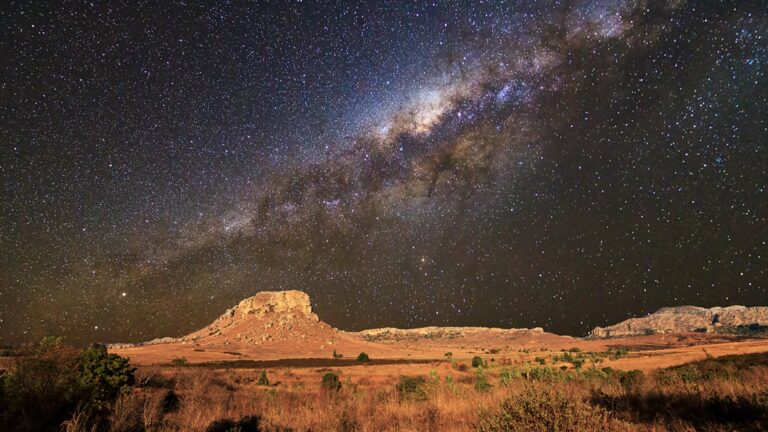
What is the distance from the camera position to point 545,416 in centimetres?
644

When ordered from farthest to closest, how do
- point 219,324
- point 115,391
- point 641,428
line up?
point 219,324
point 115,391
point 641,428

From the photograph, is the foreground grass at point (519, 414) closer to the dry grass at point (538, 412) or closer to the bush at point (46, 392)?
the dry grass at point (538, 412)

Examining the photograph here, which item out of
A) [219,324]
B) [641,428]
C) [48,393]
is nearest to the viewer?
[641,428]

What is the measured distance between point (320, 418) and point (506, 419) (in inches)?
223

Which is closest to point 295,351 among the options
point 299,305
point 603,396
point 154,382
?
point 299,305

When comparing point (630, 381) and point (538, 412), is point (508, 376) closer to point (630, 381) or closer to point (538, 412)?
point (630, 381)

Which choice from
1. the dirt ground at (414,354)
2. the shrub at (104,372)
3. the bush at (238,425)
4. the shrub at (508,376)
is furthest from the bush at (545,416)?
the dirt ground at (414,354)

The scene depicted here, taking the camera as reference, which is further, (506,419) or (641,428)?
(641,428)

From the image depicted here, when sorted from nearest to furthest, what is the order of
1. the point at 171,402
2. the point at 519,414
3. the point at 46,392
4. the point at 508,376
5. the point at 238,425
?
1. the point at 519,414
2. the point at 46,392
3. the point at 238,425
4. the point at 171,402
5. the point at 508,376

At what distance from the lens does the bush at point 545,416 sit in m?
6.24

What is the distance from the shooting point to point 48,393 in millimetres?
8828

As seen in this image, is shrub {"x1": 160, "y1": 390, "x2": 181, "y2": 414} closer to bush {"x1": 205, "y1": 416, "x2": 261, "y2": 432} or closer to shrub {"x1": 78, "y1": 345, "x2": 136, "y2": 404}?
shrub {"x1": 78, "y1": 345, "x2": 136, "y2": 404}

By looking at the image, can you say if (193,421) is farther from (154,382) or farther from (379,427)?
(154,382)

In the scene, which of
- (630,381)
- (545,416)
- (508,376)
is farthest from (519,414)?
(508,376)
